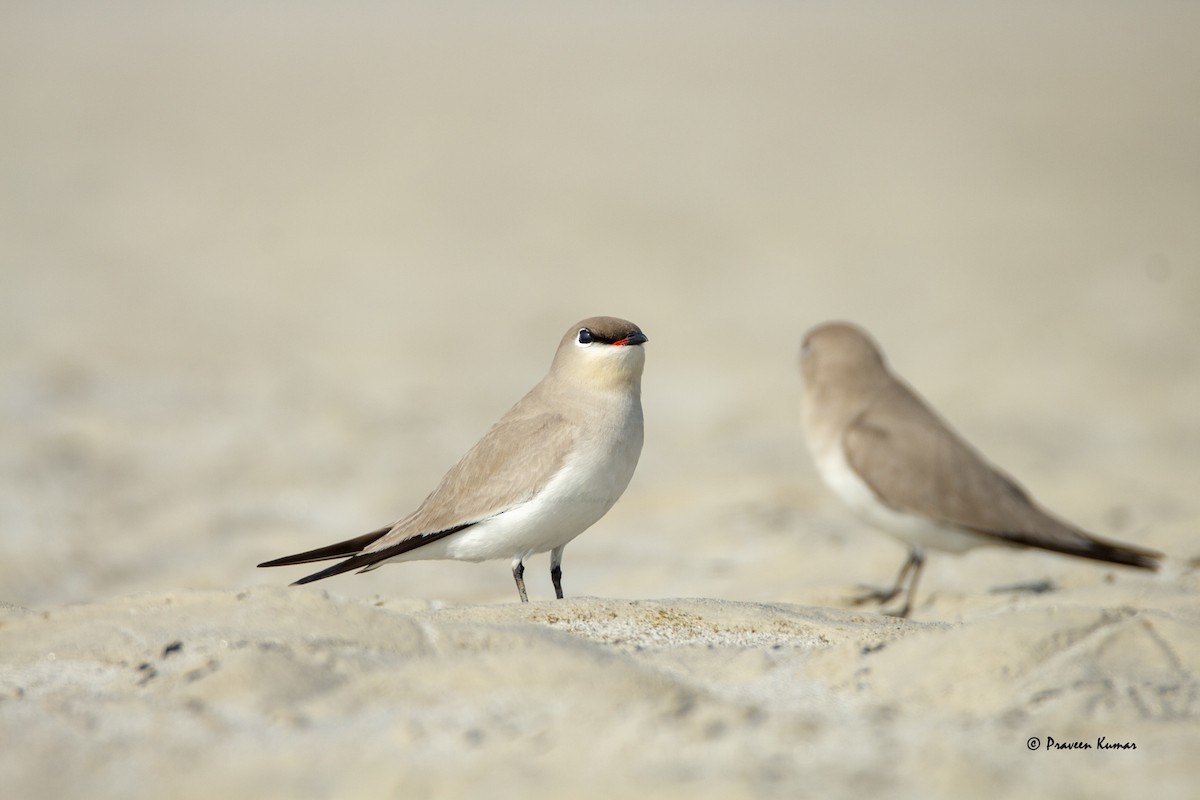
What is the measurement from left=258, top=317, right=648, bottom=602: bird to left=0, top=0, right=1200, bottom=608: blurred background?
136 cm

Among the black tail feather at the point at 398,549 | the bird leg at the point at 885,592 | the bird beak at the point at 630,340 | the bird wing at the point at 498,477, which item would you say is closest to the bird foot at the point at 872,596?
the bird leg at the point at 885,592

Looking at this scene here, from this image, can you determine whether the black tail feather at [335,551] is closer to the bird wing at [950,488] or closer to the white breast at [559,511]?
the white breast at [559,511]

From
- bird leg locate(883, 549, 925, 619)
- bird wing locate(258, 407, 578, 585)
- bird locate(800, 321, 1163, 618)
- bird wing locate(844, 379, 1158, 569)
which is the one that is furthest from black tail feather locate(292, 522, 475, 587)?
bird wing locate(844, 379, 1158, 569)

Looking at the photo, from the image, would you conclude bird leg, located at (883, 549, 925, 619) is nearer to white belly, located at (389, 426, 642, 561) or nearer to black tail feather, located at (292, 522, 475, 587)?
white belly, located at (389, 426, 642, 561)

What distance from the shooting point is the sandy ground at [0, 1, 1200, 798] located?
3064mm

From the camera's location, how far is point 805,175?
20.9 m

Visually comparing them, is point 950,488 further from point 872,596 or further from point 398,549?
point 398,549

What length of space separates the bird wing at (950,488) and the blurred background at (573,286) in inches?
25.9

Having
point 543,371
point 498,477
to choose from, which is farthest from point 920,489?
point 543,371

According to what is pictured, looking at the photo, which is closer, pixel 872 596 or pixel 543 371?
pixel 872 596

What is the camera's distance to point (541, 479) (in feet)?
16.6

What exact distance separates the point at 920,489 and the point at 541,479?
2144mm

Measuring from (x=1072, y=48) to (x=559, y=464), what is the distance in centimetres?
3030

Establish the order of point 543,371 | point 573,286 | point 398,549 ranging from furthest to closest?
point 573,286 < point 543,371 < point 398,549
